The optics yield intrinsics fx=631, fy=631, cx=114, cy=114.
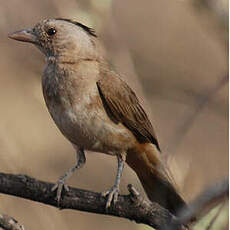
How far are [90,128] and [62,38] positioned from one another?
2.94ft

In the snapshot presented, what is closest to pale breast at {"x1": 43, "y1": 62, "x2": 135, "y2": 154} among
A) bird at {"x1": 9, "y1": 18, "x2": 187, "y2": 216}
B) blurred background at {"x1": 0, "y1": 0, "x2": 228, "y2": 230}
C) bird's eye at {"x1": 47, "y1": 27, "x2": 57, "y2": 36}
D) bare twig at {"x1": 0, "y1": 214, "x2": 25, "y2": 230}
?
bird at {"x1": 9, "y1": 18, "x2": 187, "y2": 216}

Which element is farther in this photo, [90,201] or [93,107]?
[93,107]

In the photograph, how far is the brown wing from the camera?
4.91 meters

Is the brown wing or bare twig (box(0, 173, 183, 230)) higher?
the brown wing

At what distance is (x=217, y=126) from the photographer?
8250 millimetres

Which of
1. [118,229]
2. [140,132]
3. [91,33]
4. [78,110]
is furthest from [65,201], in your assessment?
[118,229]

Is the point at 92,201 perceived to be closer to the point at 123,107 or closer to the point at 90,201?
the point at 90,201

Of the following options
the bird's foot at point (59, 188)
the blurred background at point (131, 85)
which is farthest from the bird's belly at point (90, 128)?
the blurred background at point (131, 85)

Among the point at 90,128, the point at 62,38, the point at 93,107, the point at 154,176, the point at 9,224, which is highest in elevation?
the point at 62,38

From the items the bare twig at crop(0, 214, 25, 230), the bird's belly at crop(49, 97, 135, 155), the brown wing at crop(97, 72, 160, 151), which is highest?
the brown wing at crop(97, 72, 160, 151)

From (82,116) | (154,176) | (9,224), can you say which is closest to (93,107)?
(82,116)

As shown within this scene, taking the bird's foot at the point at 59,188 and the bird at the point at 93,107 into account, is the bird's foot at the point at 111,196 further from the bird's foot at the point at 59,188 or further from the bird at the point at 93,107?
the bird's foot at the point at 59,188

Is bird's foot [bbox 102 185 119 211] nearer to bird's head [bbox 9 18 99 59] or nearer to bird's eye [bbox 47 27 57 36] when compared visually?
bird's head [bbox 9 18 99 59]

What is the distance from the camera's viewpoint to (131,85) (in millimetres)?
6141
